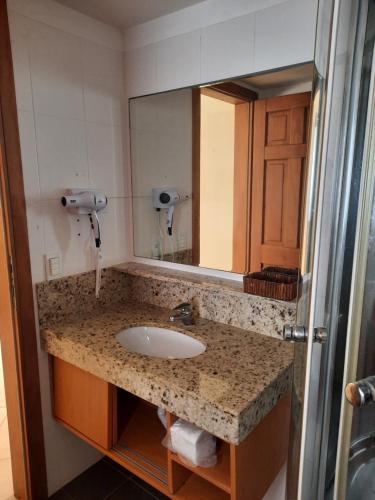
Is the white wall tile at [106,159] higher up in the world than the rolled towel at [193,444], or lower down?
higher up

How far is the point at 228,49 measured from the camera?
4.54 ft

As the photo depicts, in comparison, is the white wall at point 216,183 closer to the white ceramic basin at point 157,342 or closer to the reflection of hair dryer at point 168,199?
the reflection of hair dryer at point 168,199

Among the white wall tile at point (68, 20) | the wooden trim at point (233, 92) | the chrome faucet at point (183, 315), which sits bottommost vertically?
the chrome faucet at point (183, 315)

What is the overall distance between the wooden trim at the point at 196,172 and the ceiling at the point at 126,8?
1.12ft

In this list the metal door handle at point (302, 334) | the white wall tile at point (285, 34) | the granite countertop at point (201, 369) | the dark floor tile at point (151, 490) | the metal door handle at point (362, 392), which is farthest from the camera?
the dark floor tile at point (151, 490)

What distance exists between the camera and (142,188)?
178 cm

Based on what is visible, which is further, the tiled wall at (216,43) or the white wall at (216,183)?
the white wall at (216,183)

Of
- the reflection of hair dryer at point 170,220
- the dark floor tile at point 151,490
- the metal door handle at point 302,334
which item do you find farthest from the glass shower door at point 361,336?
the dark floor tile at point 151,490

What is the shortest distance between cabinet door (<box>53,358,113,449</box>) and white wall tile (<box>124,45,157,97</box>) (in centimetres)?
131

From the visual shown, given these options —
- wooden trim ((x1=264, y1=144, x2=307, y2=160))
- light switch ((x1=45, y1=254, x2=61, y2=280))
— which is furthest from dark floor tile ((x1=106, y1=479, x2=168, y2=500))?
wooden trim ((x1=264, y1=144, x2=307, y2=160))

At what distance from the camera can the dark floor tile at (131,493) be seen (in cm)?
163

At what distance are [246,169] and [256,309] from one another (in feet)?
1.86

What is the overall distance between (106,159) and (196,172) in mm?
459

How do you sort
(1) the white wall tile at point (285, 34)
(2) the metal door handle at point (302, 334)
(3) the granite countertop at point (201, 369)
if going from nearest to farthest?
(2) the metal door handle at point (302, 334) < (3) the granite countertop at point (201, 369) < (1) the white wall tile at point (285, 34)
